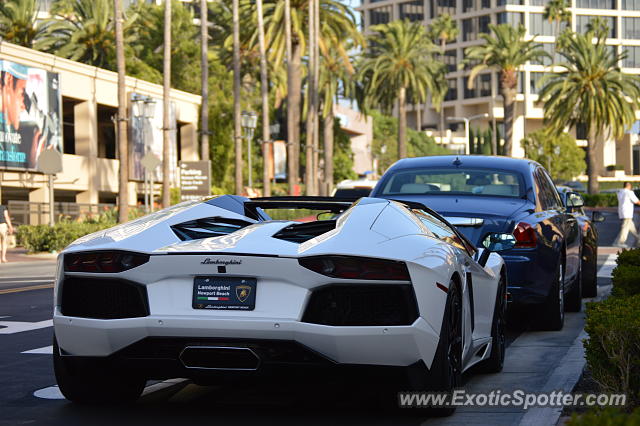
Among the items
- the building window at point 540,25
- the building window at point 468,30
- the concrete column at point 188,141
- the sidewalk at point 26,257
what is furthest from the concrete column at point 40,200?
the building window at point 468,30

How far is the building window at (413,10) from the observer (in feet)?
557

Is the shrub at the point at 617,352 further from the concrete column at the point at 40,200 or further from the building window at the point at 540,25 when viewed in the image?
the building window at the point at 540,25

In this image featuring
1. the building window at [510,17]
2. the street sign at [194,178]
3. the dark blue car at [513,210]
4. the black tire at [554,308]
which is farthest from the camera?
the building window at [510,17]

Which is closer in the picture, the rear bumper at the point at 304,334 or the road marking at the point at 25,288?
the rear bumper at the point at 304,334

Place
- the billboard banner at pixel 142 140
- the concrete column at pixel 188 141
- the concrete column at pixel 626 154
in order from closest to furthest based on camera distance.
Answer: the billboard banner at pixel 142 140 < the concrete column at pixel 188 141 < the concrete column at pixel 626 154

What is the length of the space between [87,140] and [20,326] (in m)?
43.8

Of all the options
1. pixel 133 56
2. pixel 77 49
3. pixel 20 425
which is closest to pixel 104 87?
pixel 77 49

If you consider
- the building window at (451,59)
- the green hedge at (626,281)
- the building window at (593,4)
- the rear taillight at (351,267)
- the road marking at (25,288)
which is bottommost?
the road marking at (25,288)

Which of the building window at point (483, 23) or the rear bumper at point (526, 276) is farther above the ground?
the building window at point (483, 23)

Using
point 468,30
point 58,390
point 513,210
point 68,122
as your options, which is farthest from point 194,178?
point 468,30

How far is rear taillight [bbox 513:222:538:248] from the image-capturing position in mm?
10305

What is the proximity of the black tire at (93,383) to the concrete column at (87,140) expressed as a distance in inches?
1899

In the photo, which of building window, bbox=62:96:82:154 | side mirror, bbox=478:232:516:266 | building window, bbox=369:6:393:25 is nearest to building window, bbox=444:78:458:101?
building window, bbox=369:6:393:25

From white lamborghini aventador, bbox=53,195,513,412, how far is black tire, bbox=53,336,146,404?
46 millimetres
